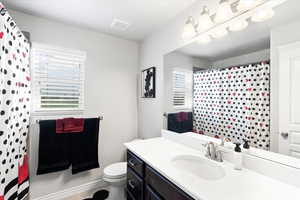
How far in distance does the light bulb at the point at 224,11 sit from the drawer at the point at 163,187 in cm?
133

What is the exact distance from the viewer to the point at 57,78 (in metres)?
1.79

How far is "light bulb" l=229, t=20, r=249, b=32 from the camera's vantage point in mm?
1042

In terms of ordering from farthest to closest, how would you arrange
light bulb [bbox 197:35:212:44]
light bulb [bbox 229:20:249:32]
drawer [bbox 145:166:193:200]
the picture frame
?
the picture frame < light bulb [bbox 197:35:212:44] < light bulb [bbox 229:20:249:32] < drawer [bbox 145:166:193:200]

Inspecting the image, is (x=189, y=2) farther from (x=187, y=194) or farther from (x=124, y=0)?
(x=187, y=194)

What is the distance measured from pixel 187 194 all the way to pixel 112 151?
163cm

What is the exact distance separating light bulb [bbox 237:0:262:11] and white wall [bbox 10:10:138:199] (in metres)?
1.65

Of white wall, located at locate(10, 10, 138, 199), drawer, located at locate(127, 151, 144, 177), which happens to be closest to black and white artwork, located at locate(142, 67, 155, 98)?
white wall, located at locate(10, 10, 138, 199)

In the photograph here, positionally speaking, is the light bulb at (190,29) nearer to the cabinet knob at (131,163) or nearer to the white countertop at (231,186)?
the white countertop at (231,186)

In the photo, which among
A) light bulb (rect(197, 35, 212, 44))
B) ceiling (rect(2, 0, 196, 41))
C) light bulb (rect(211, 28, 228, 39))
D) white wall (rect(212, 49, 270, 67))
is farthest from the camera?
ceiling (rect(2, 0, 196, 41))

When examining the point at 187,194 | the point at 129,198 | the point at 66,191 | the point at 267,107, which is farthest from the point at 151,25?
the point at 66,191

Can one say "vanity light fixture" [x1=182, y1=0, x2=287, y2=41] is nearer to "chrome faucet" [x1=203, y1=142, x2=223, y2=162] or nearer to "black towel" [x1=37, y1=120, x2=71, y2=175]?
"chrome faucet" [x1=203, y1=142, x2=223, y2=162]

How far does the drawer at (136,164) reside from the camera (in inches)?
47.9

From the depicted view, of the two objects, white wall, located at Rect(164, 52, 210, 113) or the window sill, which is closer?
white wall, located at Rect(164, 52, 210, 113)

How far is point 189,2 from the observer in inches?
55.6
